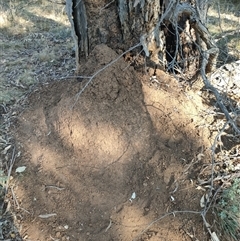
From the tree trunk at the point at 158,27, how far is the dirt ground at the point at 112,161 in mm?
207

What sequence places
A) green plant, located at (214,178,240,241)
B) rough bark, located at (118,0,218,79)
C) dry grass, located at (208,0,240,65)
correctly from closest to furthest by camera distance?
green plant, located at (214,178,240,241)
rough bark, located at (118,0,218,79)
dry grass, located at (208,0,240,65)

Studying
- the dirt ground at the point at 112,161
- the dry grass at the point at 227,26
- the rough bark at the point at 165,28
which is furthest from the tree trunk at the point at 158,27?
the dry grass at the point at 227,26

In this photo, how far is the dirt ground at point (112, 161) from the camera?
2.42 metres

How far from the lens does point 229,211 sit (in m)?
2.42

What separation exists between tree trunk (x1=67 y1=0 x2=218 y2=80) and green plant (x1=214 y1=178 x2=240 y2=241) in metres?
1.07

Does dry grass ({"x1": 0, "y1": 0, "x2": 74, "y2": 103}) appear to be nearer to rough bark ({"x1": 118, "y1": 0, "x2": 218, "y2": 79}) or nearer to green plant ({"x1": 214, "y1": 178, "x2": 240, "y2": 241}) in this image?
rough bark ({"x1": 118, "y1": 0, "x2": 218, "y2": 79})

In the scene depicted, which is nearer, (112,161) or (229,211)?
(229,211)

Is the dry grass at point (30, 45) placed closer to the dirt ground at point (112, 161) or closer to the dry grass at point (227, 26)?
the dirt ground at point (112, 161)

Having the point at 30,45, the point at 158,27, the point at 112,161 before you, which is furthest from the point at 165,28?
the point at 30,45

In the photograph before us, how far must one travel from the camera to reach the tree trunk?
2.69m

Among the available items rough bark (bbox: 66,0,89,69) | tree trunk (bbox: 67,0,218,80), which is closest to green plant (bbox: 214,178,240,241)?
tree trunk (bbox: 67,0,218,80)

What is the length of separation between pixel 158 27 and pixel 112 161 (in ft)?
3.76

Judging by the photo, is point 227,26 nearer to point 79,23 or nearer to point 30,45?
point 30,45

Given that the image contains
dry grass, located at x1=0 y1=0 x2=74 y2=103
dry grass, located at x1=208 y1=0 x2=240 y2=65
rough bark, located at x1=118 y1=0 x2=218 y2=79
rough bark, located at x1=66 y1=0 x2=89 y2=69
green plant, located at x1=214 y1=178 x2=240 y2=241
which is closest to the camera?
green plant, located at x1=214 y1=178 x2=240 y2=241
